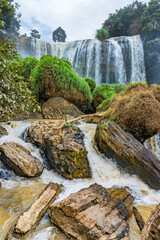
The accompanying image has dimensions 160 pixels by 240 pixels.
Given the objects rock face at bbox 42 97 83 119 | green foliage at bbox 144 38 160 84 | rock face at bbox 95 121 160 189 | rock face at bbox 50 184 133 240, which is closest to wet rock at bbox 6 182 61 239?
rock face at bbox 50 184 133 240

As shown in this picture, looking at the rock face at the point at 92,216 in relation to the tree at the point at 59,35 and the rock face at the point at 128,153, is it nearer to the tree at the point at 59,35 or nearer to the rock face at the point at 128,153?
the rock face at the point at 128,153

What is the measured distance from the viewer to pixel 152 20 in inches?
798

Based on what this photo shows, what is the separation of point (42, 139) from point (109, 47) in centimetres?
1716

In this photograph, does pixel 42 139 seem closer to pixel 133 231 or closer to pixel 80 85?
pixel 133 231

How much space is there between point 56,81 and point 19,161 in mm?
5595

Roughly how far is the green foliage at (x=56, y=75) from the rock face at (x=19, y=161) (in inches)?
196

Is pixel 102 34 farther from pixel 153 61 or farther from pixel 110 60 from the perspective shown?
pixel 153 61

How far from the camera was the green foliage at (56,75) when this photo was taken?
795cm

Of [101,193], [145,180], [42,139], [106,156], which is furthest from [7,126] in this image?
[145,180]

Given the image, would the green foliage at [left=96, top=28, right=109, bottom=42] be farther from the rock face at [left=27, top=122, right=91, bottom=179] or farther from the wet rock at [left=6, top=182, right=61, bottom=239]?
the wet rock at [left=6, top=182, right=61, bottom=239]

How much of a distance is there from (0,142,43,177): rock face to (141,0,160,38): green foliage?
2357cm

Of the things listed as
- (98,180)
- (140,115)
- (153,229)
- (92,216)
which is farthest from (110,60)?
(153,229)

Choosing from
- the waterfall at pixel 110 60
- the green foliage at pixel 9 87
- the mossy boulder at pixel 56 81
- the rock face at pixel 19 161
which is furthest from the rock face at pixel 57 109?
the waterfall at pixel 110 60

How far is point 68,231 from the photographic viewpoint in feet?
6.37
